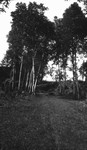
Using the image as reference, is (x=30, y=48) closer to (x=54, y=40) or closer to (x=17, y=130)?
(x=54, y=40)

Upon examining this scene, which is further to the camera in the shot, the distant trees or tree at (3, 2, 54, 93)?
the distant trees

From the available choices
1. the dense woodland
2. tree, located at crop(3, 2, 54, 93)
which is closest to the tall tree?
the dense woodland

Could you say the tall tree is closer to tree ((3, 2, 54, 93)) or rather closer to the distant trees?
the distant trees

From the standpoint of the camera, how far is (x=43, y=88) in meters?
53.7

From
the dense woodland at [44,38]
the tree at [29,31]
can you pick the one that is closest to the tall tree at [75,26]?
the dense woodland at [44,38]

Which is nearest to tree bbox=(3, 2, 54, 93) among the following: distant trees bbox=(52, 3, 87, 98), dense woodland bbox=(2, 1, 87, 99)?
dense woodland bbox=(2, 1, 87, 99)

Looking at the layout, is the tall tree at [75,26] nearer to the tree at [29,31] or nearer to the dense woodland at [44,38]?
the dense woodland at [44,38]

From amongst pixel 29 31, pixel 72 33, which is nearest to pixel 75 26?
pixel 72 33

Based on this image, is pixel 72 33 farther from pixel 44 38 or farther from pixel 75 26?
pixel 44 38

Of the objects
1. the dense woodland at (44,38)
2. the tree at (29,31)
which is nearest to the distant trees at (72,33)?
the dense woodland at (44,38)

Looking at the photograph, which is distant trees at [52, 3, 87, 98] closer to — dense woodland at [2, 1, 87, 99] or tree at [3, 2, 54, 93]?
dense woodland at [2, 1, 87, 99]

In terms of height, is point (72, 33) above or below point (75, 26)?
below

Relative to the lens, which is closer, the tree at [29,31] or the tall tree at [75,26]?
the tree at [29,31]

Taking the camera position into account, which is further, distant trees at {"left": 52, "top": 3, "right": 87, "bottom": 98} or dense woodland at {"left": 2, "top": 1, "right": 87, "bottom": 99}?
distant trees at {"left": 52, "top": 3, "right": 87, "bottom": 98}
